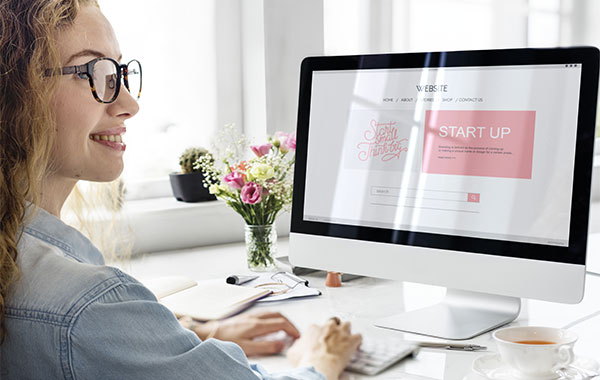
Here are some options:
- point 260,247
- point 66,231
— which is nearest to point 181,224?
point 260,247

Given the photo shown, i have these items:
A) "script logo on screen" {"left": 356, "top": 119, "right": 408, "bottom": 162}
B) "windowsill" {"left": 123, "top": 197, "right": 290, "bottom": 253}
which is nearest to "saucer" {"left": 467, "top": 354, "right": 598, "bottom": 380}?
"script logo on screen" {"left": 356, "top": 119, "right": 408, "bottom": 162}

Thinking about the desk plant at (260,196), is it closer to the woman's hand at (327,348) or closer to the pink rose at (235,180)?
the pink rose at (235,180)

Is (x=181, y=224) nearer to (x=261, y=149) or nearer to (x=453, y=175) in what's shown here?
(x=261, y=149)

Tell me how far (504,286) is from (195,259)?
94cm

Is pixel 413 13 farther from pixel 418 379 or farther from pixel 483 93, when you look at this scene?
pixel 418 379

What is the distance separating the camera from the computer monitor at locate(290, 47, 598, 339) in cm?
110

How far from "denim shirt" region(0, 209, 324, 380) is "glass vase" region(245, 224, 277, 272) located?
83 cm

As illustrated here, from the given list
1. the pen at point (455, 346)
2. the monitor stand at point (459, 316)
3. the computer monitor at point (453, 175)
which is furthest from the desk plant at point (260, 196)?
the pen at point (455, 346)

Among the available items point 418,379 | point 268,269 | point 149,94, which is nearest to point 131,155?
point 149,94

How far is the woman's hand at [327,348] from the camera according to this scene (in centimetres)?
103

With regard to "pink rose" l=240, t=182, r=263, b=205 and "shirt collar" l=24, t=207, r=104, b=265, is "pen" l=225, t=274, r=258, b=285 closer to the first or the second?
"pink rose" l=240, t=182, r=263, b=205

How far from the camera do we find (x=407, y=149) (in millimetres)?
1260

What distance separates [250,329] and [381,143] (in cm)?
42

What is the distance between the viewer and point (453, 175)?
3.93 feet
